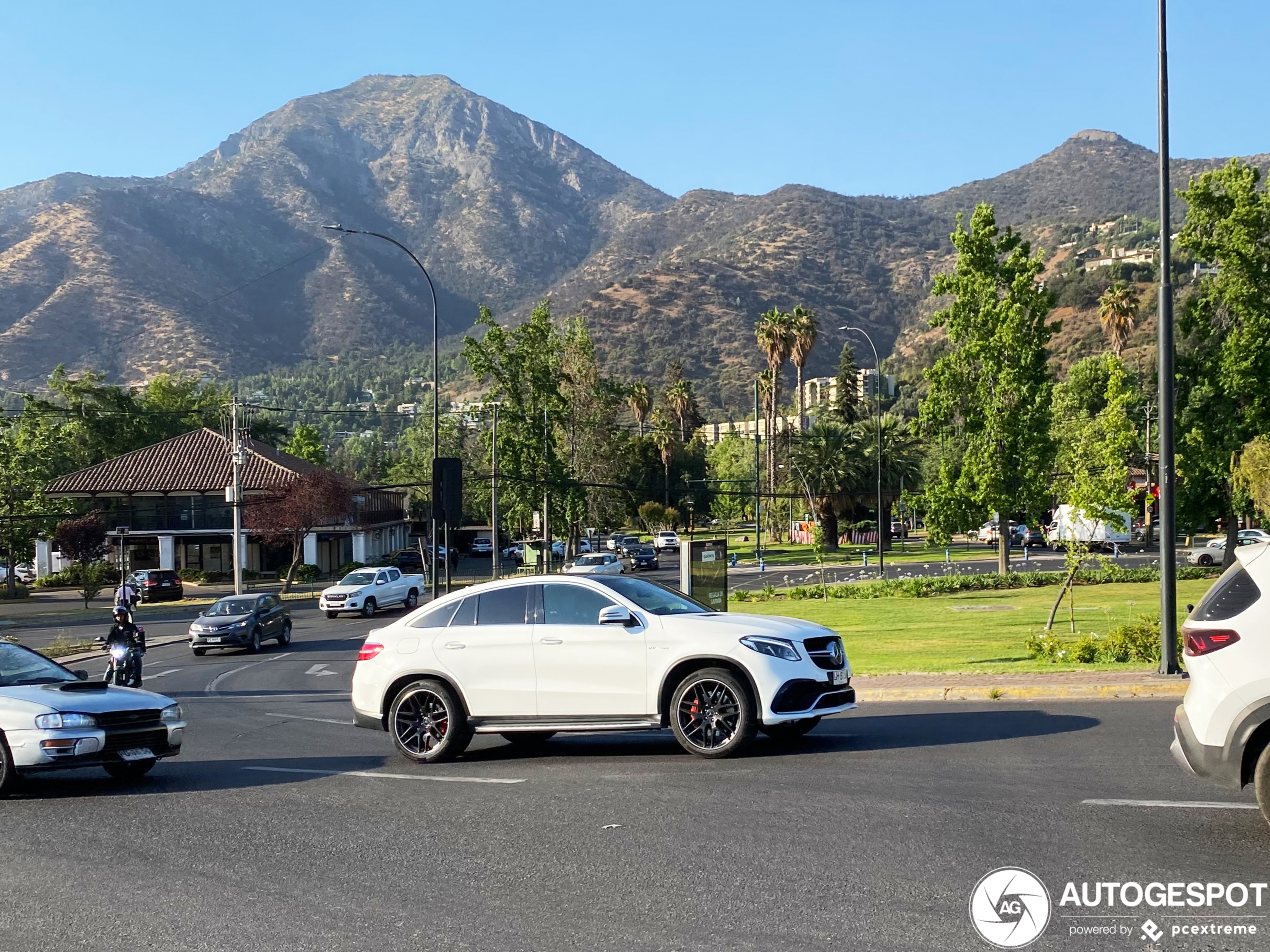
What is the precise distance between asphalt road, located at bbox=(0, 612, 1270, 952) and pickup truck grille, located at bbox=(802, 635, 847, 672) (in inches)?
30.7

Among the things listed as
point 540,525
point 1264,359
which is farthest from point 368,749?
point 540,525

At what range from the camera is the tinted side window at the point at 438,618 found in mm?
12156

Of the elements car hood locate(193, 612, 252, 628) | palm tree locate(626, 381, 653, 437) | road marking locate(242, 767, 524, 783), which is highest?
palm tree locate(626, 381, 653, 437)

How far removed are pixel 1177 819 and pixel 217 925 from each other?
5.86m

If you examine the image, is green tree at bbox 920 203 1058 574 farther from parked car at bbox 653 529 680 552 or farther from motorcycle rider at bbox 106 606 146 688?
parked car at bbox 653 529 680 552

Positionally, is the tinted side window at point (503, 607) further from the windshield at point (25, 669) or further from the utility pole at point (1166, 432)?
the utility pole at point (1166, 432)

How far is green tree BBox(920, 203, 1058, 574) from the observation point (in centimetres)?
4559

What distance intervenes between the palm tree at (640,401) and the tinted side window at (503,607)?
9873 cm

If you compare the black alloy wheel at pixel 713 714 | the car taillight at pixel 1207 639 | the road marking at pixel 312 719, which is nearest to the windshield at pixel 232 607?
the road marking at pixel 312 719

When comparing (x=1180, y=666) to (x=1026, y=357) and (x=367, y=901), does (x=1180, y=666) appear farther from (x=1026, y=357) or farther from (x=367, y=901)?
(x=1026, y=357)

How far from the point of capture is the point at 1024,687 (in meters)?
14.9

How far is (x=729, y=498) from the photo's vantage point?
348 ft

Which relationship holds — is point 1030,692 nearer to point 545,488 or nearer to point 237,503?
point 237,503

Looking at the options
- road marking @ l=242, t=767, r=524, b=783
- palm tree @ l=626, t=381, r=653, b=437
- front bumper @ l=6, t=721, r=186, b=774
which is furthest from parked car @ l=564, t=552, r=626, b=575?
palm tree @ l=626, t=381, r=653, b=437
